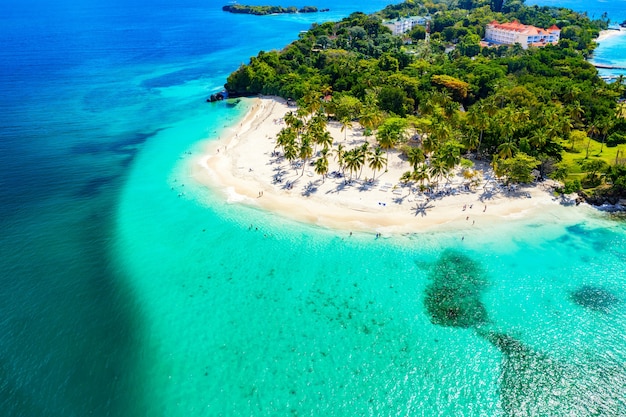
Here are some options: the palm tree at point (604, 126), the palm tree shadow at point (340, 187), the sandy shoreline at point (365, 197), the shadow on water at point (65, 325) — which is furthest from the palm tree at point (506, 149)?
the shadow on water at point (65, 325)

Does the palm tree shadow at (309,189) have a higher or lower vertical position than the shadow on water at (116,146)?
higher

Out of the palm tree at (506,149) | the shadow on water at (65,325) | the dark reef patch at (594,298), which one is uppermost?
the palm tree at (506,149)

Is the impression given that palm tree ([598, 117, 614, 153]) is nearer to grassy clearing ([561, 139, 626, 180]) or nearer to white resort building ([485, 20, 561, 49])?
grassy clearing ([561, 139, 626, 180])

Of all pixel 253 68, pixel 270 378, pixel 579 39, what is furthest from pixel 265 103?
pixel 579 39

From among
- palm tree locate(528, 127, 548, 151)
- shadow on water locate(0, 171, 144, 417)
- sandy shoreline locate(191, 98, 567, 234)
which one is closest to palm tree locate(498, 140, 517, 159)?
palm tree locate(528, 127, 548, 151)

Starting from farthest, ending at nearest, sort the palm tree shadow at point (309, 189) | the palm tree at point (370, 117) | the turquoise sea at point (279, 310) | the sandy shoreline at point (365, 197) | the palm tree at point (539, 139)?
the palm tree at point (370, 117) < the palm tree at point (539, 139) < the palm tree shadow at point (309, 189) < the sandy shoreline at point (365, 197) < the turquoise sea at point (279, 310)

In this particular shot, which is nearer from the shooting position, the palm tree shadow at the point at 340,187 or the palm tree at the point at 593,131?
the palm tree shadow at the point at 340,187

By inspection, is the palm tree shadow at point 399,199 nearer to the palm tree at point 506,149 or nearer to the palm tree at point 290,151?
the palm tree at point 506,149
